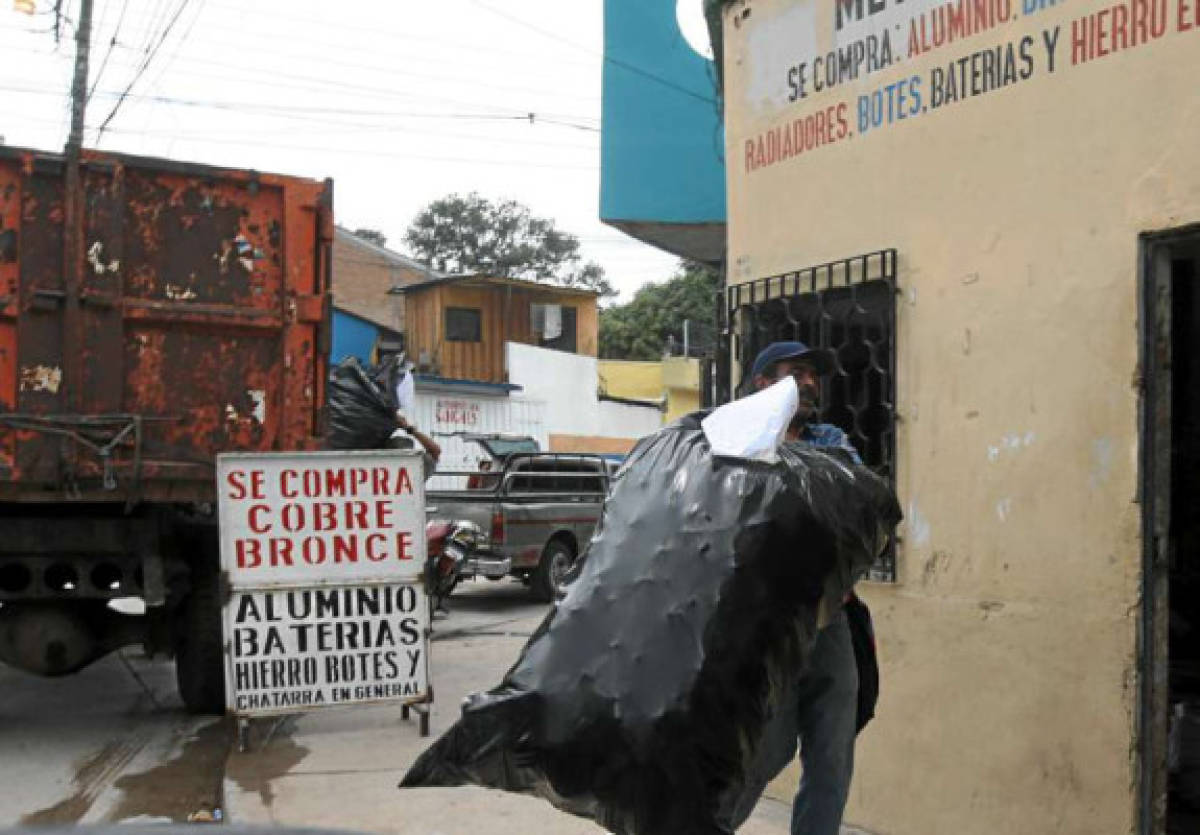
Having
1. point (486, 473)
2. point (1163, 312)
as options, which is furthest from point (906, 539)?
point (486, 473)

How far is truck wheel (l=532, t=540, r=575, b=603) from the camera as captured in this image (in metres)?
12.8

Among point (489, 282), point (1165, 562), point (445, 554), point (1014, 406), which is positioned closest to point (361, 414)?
point (445, 554)

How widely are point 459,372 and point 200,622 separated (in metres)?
22.4

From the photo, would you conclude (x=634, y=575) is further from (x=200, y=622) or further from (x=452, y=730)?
(x=200, y=622)

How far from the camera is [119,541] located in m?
6.45

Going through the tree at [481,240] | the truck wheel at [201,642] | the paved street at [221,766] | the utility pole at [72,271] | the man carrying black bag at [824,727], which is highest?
the tree at [481,240]

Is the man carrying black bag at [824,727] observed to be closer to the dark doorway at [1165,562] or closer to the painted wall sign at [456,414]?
the dark doorway at [1165,562]

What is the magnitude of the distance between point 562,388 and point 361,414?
1984 cm

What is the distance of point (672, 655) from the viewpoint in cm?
261

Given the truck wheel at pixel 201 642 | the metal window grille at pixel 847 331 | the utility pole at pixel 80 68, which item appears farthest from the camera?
the utility pole at pixel 80 68

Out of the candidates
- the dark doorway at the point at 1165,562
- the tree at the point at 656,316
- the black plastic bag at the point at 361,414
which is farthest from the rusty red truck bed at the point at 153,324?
the tree at the point at 656,316

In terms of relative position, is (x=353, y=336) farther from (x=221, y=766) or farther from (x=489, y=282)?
(x=221, y=766)

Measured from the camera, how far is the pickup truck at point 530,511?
12203 mm

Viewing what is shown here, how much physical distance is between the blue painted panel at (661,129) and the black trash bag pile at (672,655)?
12.9 ft
